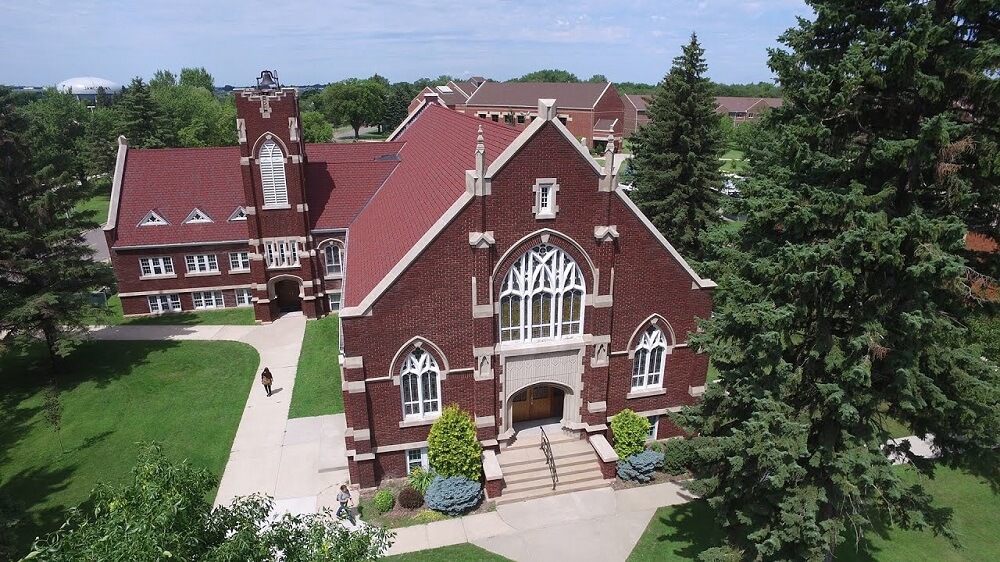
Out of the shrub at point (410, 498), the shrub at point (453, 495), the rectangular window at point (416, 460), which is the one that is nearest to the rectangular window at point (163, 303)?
the rectangular window at point (416, 460)

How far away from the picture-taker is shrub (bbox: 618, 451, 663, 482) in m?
19.2

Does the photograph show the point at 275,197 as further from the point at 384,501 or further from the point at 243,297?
the point at 384,501

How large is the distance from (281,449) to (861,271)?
64.5 feet

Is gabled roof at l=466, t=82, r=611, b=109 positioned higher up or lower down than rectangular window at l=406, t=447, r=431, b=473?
higher up

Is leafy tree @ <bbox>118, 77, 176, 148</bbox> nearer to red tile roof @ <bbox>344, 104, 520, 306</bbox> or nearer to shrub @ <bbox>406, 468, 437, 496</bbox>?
red tile roof @ <bbox>344, 104, 520, 306</bbox>

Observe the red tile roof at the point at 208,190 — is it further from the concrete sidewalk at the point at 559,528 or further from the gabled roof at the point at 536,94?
the gabled roof at the point at 536,94

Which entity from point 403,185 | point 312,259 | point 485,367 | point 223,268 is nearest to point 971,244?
point 485,367

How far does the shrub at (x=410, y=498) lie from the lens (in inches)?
702

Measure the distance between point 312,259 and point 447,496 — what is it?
19.3 metres

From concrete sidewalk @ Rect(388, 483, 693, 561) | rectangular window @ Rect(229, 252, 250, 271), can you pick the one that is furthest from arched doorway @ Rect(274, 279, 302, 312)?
concrete sidewalk @ Rect(388, 483, 693, 561)

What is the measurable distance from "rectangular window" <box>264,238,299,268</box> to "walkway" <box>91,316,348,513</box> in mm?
4844

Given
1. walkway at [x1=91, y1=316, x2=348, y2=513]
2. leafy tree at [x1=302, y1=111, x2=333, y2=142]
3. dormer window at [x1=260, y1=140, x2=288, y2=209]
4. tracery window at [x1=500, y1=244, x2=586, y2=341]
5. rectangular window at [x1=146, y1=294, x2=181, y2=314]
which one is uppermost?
leafy tree at [x1=302, y1=111, x2=333, y2=142]

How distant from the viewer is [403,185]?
27.7 m

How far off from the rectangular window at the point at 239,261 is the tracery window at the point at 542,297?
2220 cm
